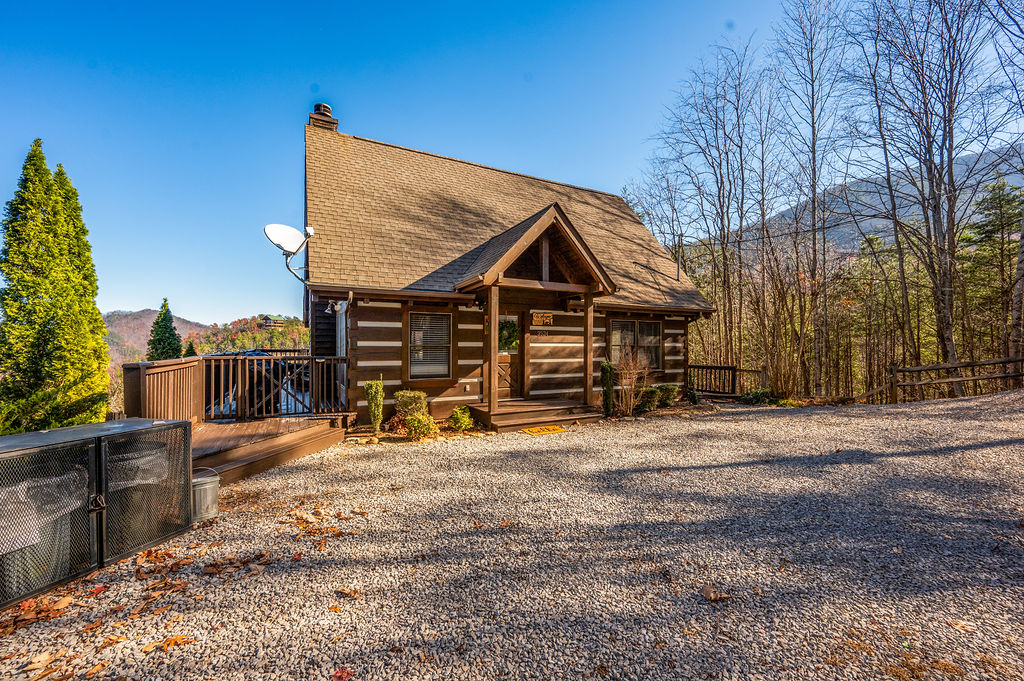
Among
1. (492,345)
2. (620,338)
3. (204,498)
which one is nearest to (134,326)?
(492,345)

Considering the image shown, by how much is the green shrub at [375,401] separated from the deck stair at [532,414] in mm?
2172

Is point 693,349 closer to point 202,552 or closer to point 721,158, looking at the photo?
point 721,158

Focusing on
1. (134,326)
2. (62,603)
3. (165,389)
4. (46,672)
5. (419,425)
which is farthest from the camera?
(134,326)

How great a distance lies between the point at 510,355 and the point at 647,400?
406 cm

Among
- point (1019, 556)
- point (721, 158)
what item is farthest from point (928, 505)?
point (721, 158)

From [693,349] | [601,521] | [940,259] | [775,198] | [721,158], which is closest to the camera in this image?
[601,521]

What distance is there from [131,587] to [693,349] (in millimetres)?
25351

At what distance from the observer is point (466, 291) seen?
8859 millimetres

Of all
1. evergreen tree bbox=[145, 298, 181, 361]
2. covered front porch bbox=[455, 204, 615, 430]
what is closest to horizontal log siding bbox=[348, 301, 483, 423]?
covered front porch bbox=[455, 204, 615, 430]

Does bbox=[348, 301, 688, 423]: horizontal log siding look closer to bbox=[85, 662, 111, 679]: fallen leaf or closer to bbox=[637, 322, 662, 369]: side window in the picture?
bbox=[637, 322, 662, 369]: side window

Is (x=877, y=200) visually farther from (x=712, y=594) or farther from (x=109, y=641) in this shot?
(x=109, y=641)

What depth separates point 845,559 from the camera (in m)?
3.41

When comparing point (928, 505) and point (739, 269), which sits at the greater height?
point (739, 269)

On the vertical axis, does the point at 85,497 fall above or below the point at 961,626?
above
